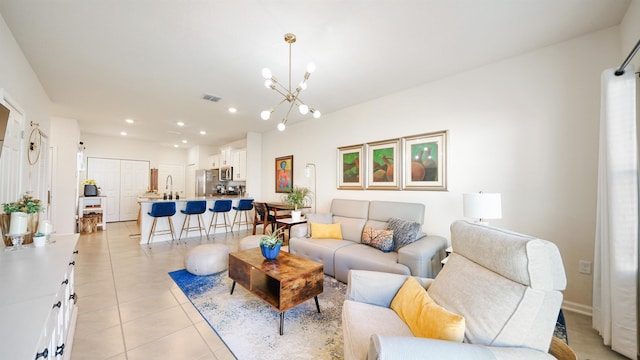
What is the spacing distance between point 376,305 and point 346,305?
0.25 meters

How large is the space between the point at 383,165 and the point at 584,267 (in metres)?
2.54

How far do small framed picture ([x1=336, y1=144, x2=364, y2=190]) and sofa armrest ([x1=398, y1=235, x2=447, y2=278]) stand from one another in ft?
5.56

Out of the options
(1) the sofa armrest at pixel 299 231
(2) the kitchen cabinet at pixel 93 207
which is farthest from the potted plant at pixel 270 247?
(2) the kitchen cabinet at pixel 93 207

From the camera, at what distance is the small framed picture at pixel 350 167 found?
14.0 feet

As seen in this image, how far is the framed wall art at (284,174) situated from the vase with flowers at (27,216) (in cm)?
411

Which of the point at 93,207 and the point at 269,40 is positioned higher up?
the point at 269,40

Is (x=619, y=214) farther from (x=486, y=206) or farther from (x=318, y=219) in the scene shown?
(x=318, y=219)

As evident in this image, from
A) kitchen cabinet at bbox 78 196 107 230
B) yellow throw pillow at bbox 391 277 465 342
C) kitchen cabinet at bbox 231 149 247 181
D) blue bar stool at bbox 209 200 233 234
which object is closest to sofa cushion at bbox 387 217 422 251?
yellow throw pillow at bbox 391 277 465 342

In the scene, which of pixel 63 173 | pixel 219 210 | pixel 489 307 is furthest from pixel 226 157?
pixel 489 307

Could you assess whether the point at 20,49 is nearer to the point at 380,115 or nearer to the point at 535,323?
the point at 380,115

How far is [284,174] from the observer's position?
19.8ft

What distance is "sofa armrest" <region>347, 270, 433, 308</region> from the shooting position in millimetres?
1752

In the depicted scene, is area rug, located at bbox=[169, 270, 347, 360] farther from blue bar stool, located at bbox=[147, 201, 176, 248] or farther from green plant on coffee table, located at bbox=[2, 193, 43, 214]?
blue bar stool, located at bbox=[147, 201, 176, 248]

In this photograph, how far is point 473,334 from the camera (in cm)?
117
